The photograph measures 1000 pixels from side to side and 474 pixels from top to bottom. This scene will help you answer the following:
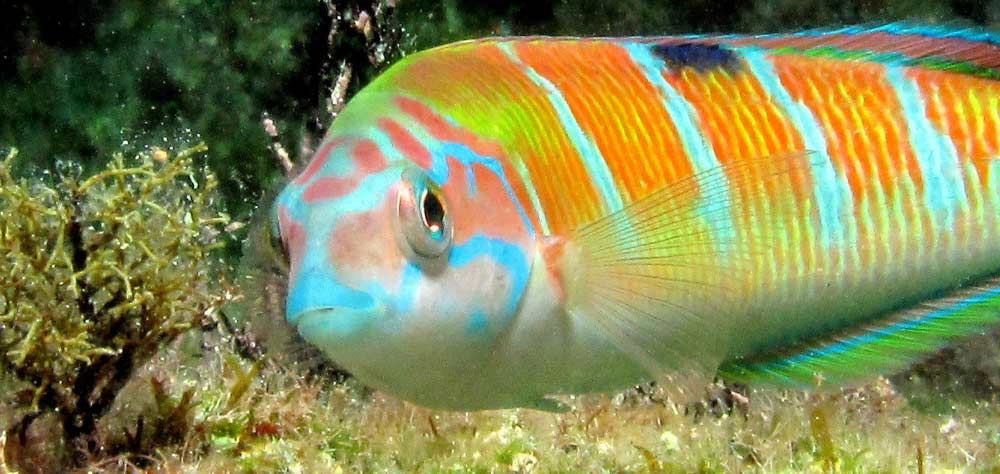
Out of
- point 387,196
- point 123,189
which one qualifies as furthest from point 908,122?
point 123,189

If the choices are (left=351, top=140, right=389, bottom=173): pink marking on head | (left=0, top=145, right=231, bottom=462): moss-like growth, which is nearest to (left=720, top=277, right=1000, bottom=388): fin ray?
(left=351, top=140, right=389, bottom=173): pink marking on head

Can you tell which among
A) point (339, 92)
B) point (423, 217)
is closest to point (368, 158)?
point (423, 217)

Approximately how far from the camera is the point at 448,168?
196cm

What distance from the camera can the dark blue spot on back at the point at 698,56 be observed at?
2.46m

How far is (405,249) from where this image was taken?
1.76 metres

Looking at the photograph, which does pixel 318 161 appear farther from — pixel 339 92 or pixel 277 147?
pixel 277 147

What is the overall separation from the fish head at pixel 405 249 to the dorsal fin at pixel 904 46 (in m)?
1.12

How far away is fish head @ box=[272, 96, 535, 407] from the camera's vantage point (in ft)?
5.73

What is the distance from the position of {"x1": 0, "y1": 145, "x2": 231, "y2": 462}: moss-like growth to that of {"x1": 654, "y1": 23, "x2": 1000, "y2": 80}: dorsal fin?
8.37 ft

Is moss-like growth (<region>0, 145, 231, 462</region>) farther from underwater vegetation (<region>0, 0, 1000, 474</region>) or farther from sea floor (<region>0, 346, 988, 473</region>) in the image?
sea floor (<region>0, 346, 988, 473</region>)

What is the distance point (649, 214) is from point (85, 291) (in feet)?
8.91

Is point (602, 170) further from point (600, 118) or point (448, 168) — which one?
point (448, 168)

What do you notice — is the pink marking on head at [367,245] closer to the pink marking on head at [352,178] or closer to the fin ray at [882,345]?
the pink marking on head at [352,178]

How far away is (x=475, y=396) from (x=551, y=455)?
1.84 m
